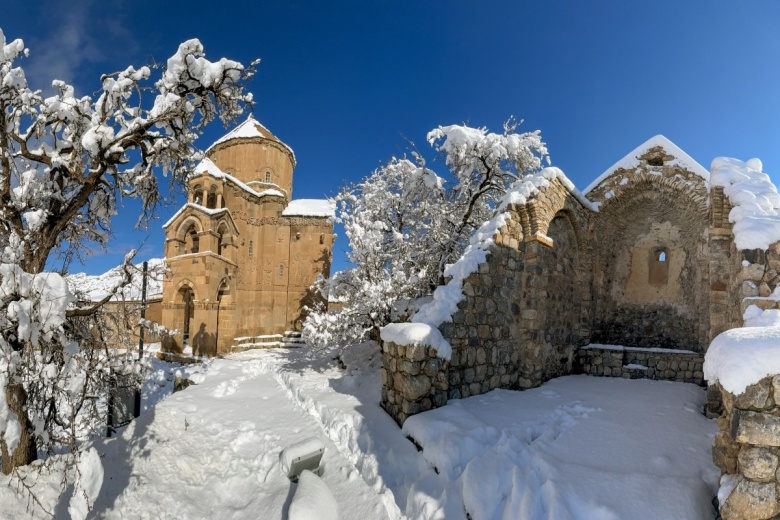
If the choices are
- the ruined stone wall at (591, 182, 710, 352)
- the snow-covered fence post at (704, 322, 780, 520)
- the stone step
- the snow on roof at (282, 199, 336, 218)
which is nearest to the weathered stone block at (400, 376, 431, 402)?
the snow-covered fence post at (704, 322, 780, 520)

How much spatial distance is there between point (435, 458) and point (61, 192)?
5231 millimetres

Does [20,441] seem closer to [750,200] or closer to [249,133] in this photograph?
[750,200]

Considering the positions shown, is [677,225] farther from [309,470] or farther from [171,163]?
[171,163]

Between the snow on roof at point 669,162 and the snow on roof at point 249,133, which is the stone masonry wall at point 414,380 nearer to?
the snow on roof at point 669,162

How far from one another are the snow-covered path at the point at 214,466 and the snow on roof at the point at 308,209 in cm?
1285

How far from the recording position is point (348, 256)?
10.9 meters

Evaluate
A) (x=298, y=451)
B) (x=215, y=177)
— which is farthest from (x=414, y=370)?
(x=215, y=177)

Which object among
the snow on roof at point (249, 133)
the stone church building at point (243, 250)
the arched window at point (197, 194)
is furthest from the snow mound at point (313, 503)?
the snow on roof at point (249, 133)

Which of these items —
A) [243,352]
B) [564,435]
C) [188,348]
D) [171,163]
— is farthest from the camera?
[243,352]

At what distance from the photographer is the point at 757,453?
7.64 ft

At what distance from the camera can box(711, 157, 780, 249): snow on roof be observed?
4.78 m

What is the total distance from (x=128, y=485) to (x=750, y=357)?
249 inches

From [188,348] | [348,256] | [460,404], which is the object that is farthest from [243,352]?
[460,404]

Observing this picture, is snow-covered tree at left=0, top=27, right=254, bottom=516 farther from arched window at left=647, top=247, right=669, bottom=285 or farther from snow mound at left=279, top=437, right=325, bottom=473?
arched window at left=647, top=247, right=669, bottom=285
